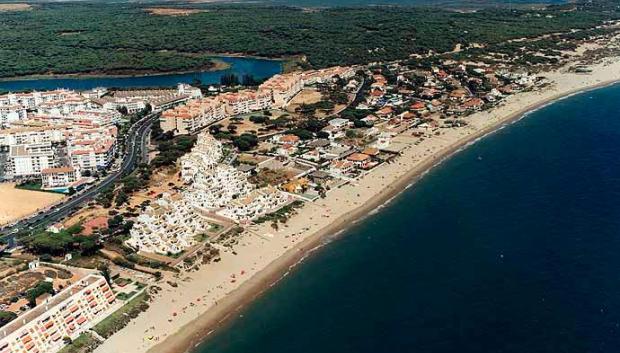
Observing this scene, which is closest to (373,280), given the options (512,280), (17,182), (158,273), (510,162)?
(512,280)

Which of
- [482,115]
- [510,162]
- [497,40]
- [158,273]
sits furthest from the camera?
[497,40]

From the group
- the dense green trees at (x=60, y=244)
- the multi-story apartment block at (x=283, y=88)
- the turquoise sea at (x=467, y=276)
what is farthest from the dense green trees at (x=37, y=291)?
the multi-story apartment block at (x=283, y=88)

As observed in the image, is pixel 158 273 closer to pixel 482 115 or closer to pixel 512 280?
pixel 512 280

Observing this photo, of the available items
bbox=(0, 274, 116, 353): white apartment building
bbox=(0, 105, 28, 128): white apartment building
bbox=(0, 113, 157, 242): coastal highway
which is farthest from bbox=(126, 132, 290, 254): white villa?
bbox=(0, 105, 28, 128): white apartment building

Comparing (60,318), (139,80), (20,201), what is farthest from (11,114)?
(60,318)

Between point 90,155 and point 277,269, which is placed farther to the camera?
point 90,155

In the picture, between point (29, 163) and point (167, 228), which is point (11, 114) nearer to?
point (29, 163)
